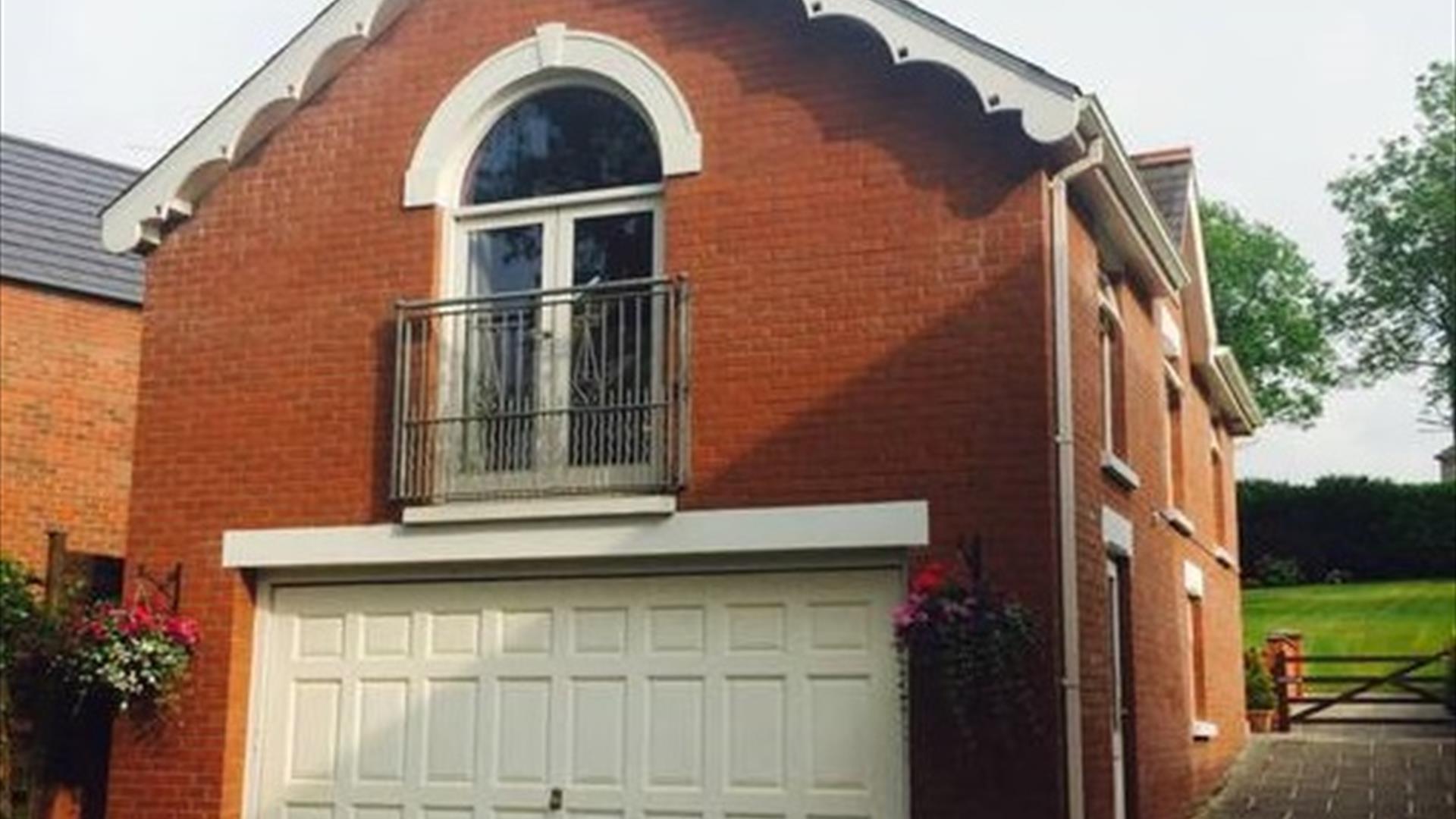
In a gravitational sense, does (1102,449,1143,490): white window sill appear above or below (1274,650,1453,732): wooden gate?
above

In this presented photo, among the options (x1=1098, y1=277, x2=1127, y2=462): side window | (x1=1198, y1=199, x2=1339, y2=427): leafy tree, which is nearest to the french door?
(x1=1098, y1=277, x2=1127, y2=462): side window

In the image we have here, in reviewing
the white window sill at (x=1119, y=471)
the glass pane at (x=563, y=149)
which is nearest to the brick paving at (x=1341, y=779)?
the white window sill at (x=1119, y=471)

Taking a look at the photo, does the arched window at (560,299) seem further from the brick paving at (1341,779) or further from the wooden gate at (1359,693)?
the wooden gate at (1359,693)

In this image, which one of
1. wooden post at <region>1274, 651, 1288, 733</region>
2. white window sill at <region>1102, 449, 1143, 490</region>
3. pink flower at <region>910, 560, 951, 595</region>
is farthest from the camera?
wooden post at <region>1274, 651, 1288, 733</region>

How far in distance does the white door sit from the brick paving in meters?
3.21

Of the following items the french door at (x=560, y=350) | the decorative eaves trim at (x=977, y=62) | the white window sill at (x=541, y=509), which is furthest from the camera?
the french door at (x=560, y=350)

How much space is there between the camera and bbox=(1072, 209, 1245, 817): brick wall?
10.5 meters

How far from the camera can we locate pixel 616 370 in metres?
10.8

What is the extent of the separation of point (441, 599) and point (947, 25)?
490cm

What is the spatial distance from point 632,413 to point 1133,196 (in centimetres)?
371

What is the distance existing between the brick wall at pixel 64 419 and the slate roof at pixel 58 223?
25 cm

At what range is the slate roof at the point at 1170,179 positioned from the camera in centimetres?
1661

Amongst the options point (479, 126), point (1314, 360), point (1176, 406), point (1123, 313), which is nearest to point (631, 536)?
point (479, 126)

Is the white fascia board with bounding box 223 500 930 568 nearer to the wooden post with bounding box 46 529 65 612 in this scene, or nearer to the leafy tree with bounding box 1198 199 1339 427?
the wooden post with bounding box 46 529 65 612
